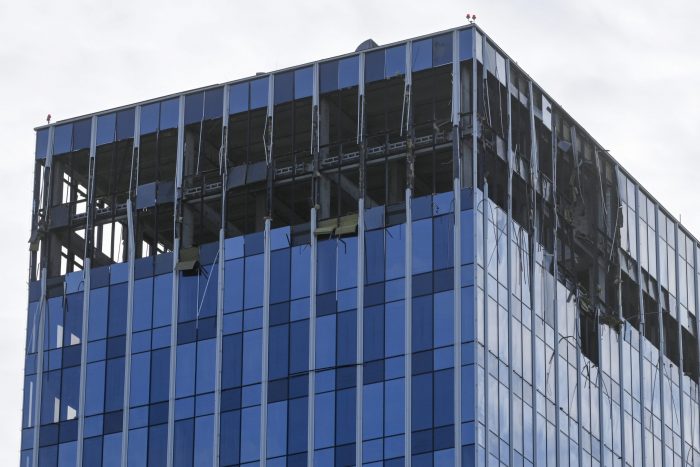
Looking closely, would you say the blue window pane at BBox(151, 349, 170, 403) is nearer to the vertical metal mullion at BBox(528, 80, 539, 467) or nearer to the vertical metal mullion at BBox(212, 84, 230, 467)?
the vertical metal mullion at BBox(212, 84, 230, 467)

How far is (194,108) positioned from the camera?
124750 millimetres

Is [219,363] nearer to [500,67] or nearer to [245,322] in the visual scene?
[245,322]

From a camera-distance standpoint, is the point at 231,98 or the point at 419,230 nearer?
the point at 419,230

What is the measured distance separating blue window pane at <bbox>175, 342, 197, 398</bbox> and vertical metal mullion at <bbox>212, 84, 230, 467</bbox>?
4.63 feet

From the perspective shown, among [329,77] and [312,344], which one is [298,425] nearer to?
[312,344]

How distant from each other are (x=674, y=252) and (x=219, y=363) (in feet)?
106

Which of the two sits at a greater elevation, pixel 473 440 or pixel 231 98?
pixel 231 98

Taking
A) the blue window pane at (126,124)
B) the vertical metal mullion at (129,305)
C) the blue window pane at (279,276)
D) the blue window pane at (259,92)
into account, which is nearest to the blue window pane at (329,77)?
the blue window pane at (259,92)

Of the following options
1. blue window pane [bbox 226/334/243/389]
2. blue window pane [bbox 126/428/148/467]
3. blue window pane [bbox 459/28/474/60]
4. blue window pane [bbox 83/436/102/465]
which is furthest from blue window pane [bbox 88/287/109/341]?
blue window pane [bbox 459/28/474/60]

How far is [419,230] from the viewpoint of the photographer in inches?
4552

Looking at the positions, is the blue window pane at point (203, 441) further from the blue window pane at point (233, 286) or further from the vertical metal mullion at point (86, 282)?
the vertical metal mullion at point (86, 282)

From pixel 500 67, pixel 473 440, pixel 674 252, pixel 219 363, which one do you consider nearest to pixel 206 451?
pixel 219 363

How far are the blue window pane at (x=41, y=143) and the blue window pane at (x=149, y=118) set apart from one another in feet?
20.0

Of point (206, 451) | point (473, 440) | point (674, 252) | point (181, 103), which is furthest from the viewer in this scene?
point (674, 252)
